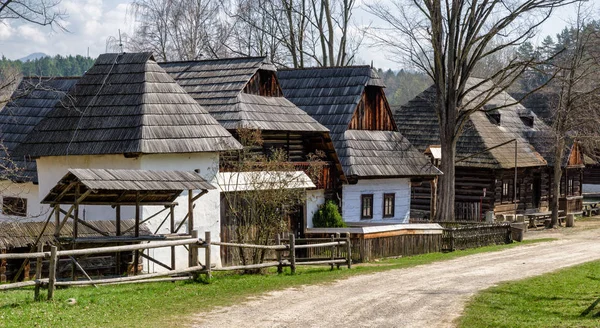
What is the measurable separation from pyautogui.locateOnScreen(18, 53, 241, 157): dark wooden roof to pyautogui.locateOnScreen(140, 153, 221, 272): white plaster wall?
543 millimetres

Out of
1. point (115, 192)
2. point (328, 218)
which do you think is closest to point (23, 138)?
point (328, 218)

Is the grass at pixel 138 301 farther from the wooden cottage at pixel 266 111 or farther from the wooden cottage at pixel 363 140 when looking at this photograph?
the wooden cottage at pixel 363 140

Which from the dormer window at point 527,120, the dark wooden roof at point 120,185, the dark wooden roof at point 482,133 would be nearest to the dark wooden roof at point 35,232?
the dark wooden roof at point 120,185

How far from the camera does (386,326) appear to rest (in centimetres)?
1451

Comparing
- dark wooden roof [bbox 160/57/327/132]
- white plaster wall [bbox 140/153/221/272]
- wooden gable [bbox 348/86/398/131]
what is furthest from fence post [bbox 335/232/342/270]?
wooden gable [bbox 348/86/398/131]

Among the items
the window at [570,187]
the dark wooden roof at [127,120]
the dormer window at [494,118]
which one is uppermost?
the dormer window at [494,118]

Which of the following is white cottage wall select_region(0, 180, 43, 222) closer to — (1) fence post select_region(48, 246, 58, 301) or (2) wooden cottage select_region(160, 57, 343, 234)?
(2) wooden cottage select_region(160, 57, 343, 234)

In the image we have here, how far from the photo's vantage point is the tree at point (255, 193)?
74.4 feet

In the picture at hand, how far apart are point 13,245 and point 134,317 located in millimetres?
7120

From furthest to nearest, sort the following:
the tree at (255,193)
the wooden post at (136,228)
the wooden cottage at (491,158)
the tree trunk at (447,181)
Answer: the wooden cottage at (491,158), the tree trunk at (447,181), the tree at (255,193), the wooden post at (136,228)

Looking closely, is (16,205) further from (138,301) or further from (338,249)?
(138,301)

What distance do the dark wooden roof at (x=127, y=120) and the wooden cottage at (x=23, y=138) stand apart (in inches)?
49.1

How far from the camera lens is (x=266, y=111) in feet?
97.0

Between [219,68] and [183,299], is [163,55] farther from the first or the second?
[183,299]
